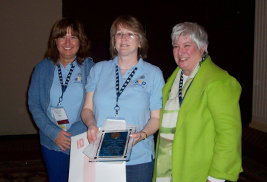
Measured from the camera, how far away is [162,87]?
173cm

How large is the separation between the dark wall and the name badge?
3.26m

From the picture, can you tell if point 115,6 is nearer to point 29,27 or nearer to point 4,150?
point 29,27

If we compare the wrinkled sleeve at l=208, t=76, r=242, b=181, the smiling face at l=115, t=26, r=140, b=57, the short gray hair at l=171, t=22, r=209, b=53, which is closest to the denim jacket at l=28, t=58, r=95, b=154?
the smiling face at l=115, t=26, r=140, b=57

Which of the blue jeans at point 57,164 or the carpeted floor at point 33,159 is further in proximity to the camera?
the carpeted floor at point 33,159

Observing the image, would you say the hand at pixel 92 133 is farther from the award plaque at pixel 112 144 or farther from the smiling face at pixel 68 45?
the smiling face at pixel 68 45

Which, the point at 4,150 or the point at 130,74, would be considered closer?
the point at 130,74

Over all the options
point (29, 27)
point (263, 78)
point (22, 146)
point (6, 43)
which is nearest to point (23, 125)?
point (22, 146)

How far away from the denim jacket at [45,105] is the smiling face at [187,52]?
77 cm

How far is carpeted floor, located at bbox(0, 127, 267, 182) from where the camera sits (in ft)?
11.3

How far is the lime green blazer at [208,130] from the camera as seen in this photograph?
1362mm

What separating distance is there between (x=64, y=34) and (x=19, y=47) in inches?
141

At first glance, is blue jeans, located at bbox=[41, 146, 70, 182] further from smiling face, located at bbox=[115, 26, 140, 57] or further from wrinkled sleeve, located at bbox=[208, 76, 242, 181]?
wrinkled sleeve, located at bbox=[208, 76, 242, 181]

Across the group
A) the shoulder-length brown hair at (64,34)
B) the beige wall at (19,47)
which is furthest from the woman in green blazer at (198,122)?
the beige wall at (19,47)

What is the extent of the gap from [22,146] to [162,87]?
4100 mm
